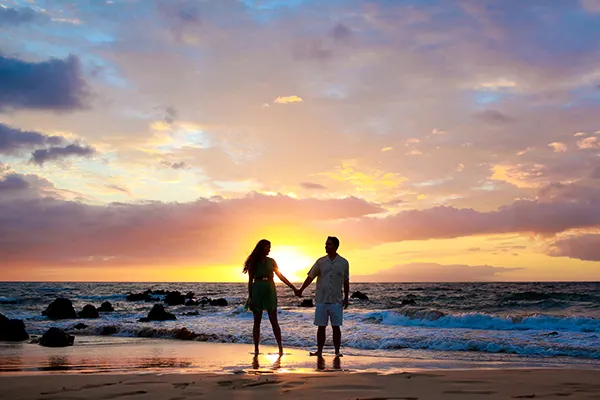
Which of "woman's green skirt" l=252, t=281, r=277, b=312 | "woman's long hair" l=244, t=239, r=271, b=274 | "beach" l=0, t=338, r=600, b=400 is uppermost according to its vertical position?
"woman's long hair" l=244, t=239, r=271, b=274

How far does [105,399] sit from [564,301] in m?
37.6

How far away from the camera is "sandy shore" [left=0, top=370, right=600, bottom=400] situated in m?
5.97

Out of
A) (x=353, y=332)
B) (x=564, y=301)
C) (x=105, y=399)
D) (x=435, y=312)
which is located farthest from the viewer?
(x=564, y=301)

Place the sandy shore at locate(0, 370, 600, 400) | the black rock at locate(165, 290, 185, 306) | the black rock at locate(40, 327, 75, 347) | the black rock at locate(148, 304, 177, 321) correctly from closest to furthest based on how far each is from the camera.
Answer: the sandy shore at locate(0, 370, 600, 400), the black rock at locate(40, 327, 75, 347), the black rock at locate(148, 304, 177, 321), the black rock at locate(165, 290, 185, 306)

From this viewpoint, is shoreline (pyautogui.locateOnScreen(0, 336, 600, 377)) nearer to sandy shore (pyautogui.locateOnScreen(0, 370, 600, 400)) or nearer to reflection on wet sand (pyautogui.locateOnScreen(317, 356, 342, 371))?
reflection on wet sand (pyautogui.locateOnScreen(317, 356, 342, 371))

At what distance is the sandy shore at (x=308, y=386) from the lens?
5.97m

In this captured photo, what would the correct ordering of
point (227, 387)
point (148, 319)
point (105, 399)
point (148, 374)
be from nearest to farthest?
point (105, 399) → point (227, 387) → point (148, 374) → point (148, 319)

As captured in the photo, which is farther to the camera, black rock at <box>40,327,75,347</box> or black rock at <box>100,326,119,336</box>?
black rock at <box>100,326,119,336</box>

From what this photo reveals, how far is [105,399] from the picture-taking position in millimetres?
5766

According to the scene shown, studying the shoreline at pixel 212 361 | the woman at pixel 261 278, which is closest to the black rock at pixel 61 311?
the shoreline at pixel 212 361

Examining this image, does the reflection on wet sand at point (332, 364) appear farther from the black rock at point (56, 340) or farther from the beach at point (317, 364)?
the black rock at point (56, 340)

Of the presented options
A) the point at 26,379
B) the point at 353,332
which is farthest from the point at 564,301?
the point at 26,379

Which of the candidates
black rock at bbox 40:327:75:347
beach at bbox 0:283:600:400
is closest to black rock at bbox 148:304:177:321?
beach at bbox 0:283:600:400

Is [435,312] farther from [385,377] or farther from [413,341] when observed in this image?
[385,377]
